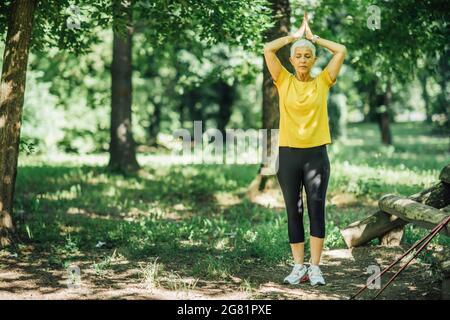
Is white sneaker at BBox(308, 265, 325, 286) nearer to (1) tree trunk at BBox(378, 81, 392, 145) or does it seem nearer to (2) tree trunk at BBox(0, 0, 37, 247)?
(2) tree trunk at BBox(0, 0, 37, 247)

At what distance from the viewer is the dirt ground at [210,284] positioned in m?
5.26

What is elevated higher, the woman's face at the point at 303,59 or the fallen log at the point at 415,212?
the woman's face at the point at 303,59

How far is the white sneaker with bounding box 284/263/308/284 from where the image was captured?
18.6ft

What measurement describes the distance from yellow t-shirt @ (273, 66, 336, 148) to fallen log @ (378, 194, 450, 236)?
1.22 metres

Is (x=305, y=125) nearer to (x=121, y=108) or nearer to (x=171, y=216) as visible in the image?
(x=171, y=216)

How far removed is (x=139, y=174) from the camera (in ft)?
44.4

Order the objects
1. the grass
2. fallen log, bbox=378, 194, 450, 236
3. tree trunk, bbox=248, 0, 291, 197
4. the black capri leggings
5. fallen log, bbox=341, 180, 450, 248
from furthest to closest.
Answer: tree trunk, bbox=248, 0, 291, 197, the grass, fallen log, bbox=341, 180, 450, 248, fallen log, bbox=378, 194, 450, 236, the black capri leggings

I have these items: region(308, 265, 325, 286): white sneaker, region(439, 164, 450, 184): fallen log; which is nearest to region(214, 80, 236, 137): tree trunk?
region(439, 164, 450, 184): fallen log

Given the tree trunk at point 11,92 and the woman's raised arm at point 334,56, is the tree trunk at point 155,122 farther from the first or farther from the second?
the woman's raised arm at point 334,56

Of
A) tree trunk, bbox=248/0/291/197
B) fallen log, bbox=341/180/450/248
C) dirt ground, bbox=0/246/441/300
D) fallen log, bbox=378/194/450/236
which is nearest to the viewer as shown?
dirt ground, bbox=0/246/441/300

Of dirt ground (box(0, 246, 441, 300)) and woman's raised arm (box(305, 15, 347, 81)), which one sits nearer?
dirt ground (box(0, 246, 441, 300))

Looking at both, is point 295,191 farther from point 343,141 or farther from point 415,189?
point 343,141

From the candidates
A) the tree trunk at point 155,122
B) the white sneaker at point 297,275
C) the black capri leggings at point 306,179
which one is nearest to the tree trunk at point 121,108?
the white sneaker at point 297,275

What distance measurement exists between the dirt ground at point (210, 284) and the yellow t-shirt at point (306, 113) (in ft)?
4.51
